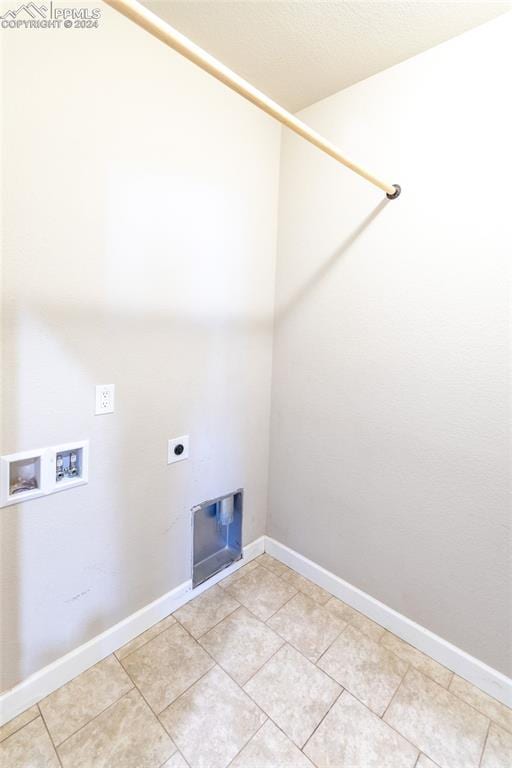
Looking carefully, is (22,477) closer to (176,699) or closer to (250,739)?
(176,699)

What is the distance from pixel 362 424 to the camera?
1.71 metres

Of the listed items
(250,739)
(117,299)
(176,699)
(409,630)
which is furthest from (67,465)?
(409,630)

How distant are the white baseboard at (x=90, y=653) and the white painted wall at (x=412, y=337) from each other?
0.76m

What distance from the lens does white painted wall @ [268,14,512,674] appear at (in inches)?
52.1

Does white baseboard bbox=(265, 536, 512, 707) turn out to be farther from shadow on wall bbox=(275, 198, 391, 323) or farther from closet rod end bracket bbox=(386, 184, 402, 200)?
closet rod end bracket bbox=(386, 184, 402, 200)

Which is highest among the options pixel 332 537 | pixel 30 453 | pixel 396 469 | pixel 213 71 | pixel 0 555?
pixel 213 71

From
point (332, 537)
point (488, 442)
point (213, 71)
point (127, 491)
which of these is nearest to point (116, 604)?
point (127, 491)

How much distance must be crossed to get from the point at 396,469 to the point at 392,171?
1327 millimetres

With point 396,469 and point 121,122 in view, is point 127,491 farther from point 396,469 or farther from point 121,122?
point 121,122

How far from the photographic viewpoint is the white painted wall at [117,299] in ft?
3.76

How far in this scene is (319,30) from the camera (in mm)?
1375

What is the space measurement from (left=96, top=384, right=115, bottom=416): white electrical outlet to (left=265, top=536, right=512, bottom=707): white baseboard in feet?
4.51

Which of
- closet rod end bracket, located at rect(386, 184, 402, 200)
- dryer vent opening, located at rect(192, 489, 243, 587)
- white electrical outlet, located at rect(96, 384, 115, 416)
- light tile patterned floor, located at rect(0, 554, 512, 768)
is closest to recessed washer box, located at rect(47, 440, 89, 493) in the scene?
white electrical outlet, located at rect(96, 384, 115, 416)

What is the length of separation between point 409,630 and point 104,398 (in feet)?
5.52
